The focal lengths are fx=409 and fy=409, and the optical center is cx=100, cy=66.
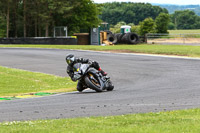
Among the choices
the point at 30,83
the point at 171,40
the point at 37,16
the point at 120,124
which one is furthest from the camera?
the point at 37,16

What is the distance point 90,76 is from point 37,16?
55470 millimetres

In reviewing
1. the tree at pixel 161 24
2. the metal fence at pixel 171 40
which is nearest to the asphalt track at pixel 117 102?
the metal fence at pixel 171 40

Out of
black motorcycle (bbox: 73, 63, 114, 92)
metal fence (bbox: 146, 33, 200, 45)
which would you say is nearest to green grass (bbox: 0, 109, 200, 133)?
black motorcycle (bbox: 73, 63, 114, 92)

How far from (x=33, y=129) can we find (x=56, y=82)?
10.6m

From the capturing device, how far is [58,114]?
870 cm

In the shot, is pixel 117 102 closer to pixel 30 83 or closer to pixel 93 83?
pixel 93 83

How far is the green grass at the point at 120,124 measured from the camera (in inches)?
254

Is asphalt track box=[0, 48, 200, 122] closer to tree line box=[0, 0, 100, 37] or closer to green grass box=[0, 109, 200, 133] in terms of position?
green grass box=[0, 109, 200, 133]

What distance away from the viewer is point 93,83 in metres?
13.3

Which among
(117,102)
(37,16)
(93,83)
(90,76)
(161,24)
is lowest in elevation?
(117,102)

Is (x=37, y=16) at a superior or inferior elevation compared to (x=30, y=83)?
superior

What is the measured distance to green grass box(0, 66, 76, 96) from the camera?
15088mm

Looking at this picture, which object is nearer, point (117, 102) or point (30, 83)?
point (117, 102)

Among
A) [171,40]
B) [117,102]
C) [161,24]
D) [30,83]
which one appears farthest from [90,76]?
[161,24]
